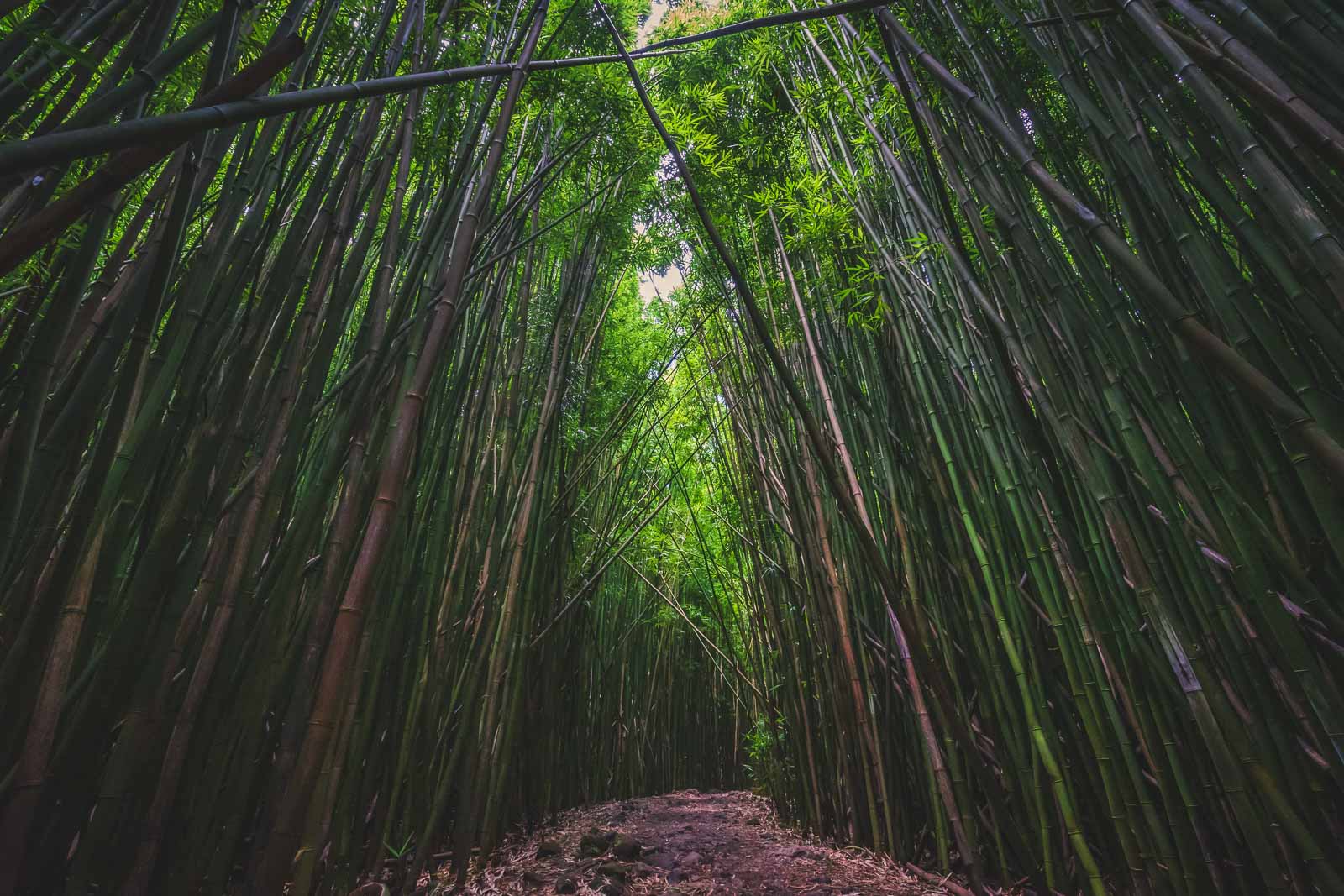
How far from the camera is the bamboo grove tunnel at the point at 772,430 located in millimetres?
683

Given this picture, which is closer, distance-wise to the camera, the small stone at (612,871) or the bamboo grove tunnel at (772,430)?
the bamboo grove tunnel at (772,430)

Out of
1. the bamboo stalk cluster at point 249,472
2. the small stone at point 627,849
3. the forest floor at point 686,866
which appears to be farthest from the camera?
the small stone at point 627,849

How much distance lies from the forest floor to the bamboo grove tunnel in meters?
0.11

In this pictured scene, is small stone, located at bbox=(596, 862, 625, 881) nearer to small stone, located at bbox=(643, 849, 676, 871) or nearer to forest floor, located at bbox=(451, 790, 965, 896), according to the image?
forest floor, located at bbox=(451, 790, 965, 896)

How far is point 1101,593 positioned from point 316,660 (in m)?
1.37

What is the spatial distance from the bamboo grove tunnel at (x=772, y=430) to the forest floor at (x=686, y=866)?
11cm

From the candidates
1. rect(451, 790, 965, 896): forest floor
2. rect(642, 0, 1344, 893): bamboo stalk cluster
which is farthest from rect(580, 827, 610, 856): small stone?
rect(642, 0, 1344, 893): bamboo stalk cluster

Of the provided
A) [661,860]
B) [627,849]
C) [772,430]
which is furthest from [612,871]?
[772,430]

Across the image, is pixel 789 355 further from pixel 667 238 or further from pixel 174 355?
pixel 174 355

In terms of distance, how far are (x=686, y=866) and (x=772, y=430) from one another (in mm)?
1429

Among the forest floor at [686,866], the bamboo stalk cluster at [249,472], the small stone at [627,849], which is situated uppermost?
the bamboo stalk cluster at [249,472]

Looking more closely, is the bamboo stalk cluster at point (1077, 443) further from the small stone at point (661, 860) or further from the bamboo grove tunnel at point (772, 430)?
the small stone at point (661, 860)

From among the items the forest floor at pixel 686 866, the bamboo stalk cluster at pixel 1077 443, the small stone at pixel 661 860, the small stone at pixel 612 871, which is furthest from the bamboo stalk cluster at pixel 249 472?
the bamboo stalk cluster at pixel 1077 443

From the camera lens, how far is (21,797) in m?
0.62
